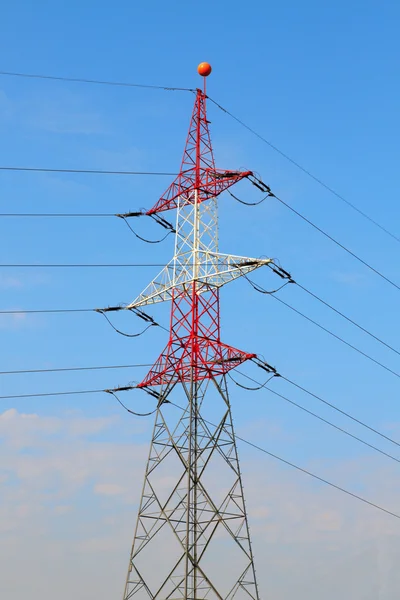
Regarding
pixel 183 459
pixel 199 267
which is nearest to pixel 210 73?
pixel 199 267

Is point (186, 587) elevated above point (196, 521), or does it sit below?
below

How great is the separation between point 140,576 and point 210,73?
114ft

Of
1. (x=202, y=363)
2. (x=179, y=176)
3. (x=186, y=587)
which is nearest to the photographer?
(x=186, y=587)

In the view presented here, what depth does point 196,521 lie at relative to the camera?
169 feet

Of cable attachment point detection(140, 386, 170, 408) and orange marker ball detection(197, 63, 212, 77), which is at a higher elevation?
orange marker ball detection(197, 63, 212, 77)

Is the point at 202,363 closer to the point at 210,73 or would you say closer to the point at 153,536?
the point at 153,536

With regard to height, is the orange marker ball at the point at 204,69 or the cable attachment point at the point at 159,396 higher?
the orange marker ball at the point at 204,69

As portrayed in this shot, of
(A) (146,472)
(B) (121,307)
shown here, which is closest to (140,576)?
(A) (146,472)

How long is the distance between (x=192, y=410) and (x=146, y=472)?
481 cm

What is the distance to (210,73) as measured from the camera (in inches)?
2489

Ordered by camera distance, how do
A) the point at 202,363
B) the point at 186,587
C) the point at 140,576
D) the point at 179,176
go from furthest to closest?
the point at 179,176
the point at 202,363
the point at 140,576
the point at 186,587

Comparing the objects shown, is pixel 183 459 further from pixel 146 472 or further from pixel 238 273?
pixel 238 273

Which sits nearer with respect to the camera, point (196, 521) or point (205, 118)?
point (196, 521)

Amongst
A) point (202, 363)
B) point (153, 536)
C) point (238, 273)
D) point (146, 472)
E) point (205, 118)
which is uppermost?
point (205, 118)
